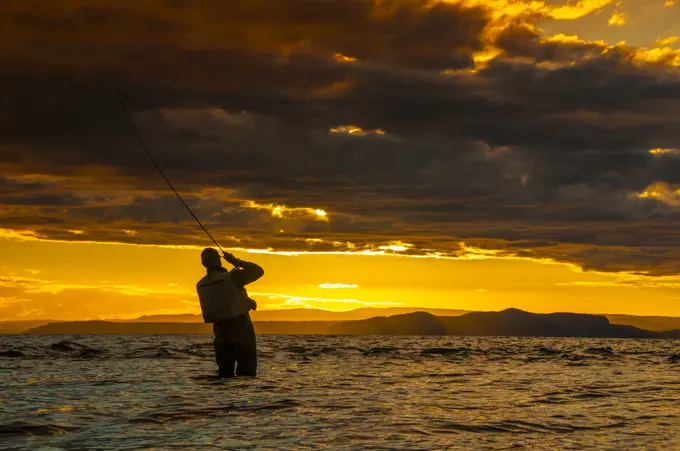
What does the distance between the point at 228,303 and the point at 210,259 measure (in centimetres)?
138

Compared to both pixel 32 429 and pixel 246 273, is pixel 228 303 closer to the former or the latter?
Answer: pixel 246 273

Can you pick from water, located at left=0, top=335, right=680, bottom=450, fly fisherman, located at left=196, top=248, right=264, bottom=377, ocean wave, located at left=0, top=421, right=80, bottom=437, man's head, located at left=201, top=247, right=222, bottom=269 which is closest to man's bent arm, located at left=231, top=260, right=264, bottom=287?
fly fisherman, located at left=196, top=248, right=264, bottom=377

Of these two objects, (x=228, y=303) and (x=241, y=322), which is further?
(x=241, y=322)

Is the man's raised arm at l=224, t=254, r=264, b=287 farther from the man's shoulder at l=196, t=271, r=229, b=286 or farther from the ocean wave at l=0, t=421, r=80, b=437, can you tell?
the ocean wave at l=0, t=421, r=80, b=437

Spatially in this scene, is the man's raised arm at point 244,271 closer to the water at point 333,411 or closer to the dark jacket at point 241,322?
the dark jacket at point 241,322

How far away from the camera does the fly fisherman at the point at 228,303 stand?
63.6 feet

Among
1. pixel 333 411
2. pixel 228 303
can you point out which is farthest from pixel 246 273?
pixel 333 411

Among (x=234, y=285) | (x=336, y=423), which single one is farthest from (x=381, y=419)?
(x=234, y=285)

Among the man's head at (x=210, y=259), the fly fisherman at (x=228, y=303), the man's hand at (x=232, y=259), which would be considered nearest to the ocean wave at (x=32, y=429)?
the fly fisherman at (x=228, y=303)

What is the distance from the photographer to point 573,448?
1102cm

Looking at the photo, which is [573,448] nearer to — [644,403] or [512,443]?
[512,443]

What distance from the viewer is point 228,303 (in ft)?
63.5

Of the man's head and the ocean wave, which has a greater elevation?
the man's head

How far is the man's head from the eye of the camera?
786 inches
